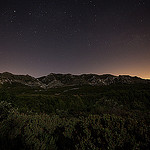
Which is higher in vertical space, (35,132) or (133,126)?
(133,126)

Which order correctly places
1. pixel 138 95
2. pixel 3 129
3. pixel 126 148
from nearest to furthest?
pixel 126 148 < pixel 3 129 < pixel 138 95

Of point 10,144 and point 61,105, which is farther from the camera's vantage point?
point 61,105

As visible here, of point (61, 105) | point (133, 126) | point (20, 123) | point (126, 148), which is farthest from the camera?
point (61, 105)

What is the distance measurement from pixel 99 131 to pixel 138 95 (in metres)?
18.8

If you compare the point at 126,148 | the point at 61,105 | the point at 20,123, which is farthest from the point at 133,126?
the point at 61,105

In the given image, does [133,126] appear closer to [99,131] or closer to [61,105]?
[99,131]

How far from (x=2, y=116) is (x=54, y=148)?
329cm

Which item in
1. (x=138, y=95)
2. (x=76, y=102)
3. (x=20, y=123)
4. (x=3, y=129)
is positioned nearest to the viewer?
(x=3, y=129)

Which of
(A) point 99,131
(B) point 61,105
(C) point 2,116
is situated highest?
(A) point 99,131

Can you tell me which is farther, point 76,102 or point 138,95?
point 138,95

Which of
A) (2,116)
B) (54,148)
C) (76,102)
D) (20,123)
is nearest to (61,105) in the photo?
(76,102)

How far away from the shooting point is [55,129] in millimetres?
3098

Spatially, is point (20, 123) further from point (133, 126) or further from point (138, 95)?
point (138, 95)

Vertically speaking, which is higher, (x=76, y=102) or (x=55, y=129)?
(x=55, y=129)
